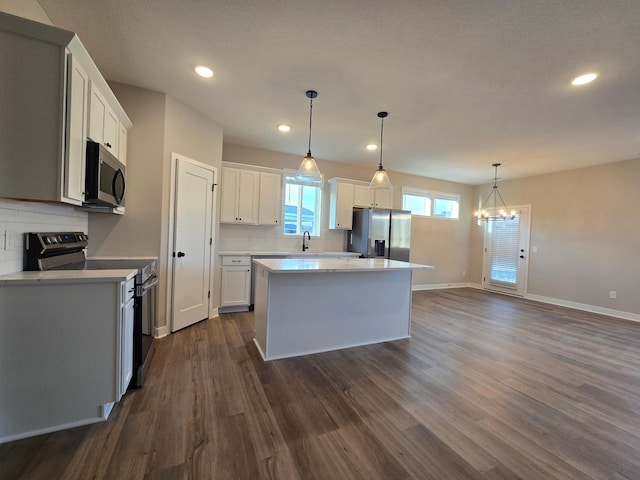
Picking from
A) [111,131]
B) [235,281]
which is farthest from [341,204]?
[111,131]

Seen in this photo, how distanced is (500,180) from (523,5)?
→ 5.88 meters

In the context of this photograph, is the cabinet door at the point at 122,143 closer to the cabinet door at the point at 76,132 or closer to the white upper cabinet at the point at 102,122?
the white upper cabinet at the point at 102,122

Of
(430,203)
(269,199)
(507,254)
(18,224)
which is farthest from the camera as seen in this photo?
(430,203)

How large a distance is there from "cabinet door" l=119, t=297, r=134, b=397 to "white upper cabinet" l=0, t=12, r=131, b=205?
845mm

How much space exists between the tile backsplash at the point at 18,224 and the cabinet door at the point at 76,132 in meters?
0.32

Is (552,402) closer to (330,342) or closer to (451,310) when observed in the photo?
(330,342)

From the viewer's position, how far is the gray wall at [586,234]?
4.68 metres

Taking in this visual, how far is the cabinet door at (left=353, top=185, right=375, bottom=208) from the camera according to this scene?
17.8 ft

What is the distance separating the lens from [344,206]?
534 centimetres

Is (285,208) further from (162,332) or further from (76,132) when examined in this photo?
(76,132)

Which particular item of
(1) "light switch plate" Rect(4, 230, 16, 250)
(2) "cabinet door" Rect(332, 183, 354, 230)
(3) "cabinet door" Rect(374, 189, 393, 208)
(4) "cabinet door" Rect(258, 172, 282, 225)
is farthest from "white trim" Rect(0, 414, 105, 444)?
(3) "cabinet door" Rect(374, 189, 393, 208)

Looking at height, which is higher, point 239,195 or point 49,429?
point 239,195

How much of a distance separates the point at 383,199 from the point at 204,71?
13.3 ft

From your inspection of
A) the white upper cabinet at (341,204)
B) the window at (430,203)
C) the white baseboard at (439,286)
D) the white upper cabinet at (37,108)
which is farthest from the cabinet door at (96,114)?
the white baseboard at (439,286)
